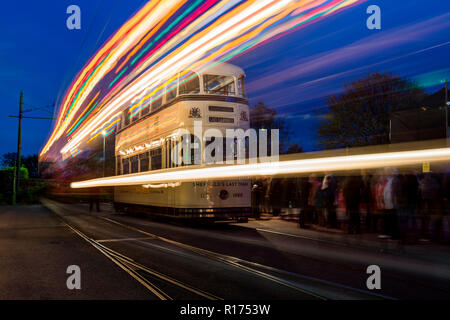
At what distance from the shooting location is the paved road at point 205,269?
4.91 meters

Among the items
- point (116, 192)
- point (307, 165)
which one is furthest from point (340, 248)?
point (116, 192)

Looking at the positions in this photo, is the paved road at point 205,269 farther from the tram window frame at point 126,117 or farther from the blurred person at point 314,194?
the tram window frame at point 126,117

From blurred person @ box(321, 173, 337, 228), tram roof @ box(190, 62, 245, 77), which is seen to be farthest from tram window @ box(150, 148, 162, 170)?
blurred person @ box(321, 173, 337, 228)

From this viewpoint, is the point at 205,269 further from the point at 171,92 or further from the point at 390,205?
the point at 171,92

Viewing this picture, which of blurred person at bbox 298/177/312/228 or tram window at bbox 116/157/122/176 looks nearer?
blurred person at bbox 298/177/312/228

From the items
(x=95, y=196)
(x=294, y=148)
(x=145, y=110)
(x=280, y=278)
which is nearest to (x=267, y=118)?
(x=294, y=148)

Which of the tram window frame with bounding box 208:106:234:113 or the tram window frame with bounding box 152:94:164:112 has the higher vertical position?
the tram window frame with bounding box 152:94:164:112

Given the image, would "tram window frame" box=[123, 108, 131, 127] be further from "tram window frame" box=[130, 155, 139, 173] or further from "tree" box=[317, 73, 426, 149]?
"tree" box=[317, 73, 426, 149]

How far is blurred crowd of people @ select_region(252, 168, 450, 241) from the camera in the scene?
9.23 meters

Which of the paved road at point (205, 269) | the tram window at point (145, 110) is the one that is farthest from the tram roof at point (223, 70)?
the paved road at point (205, 269)
